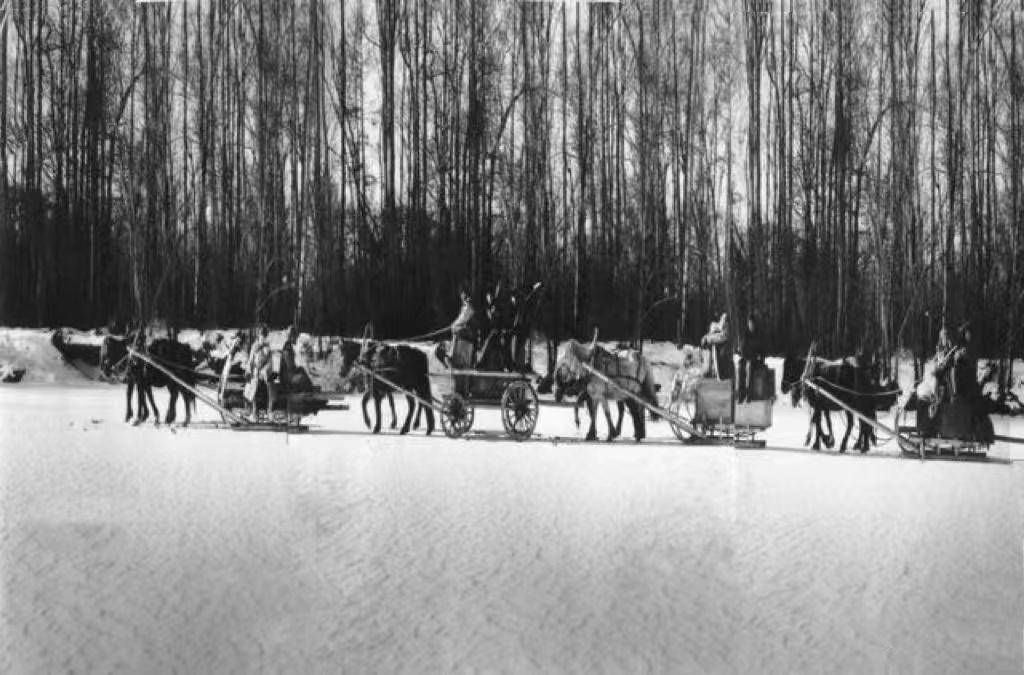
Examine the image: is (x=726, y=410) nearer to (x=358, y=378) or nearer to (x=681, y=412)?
(x=681, y=412)

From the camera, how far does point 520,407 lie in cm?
580

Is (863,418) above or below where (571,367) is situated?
below

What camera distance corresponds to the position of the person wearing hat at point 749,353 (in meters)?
5.27

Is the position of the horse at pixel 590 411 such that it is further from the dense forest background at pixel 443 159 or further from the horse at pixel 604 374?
the dense forest background at pixel 443 159

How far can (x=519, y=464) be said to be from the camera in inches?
229

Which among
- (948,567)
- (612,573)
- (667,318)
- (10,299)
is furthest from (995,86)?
(10,299)

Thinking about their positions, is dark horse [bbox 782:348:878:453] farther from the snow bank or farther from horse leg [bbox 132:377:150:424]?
the snow bank

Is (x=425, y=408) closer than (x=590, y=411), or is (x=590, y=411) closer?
(x=590, y=411)

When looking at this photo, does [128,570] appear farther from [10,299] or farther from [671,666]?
[671,666]

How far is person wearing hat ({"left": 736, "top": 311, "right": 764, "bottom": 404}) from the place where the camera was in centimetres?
527

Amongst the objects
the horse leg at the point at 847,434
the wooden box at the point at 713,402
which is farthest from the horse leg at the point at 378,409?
the horse leg at the point at 847,434

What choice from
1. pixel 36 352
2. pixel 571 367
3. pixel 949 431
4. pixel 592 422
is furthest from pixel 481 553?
pixel 36 352

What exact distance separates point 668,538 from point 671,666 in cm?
103

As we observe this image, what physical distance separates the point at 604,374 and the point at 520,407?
851 millimetres
